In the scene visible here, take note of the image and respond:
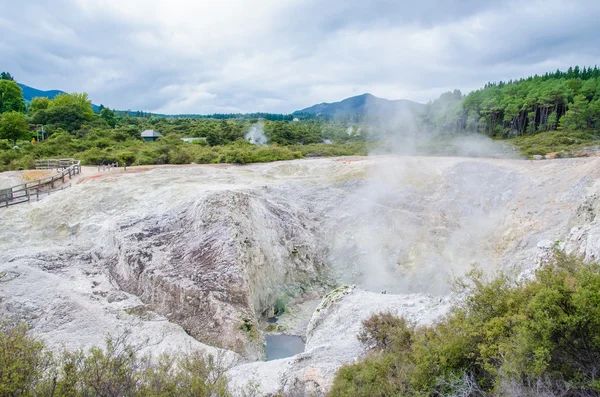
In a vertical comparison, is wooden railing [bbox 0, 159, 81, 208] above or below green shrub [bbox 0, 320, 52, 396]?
above

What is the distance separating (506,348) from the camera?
5977mm

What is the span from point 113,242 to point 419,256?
1223 centimetres

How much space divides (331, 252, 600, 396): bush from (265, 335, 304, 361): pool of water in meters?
4.87

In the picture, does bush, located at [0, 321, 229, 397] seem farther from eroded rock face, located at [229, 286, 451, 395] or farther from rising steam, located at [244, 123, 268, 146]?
rising steam, located at [244, 123, 268, 146]

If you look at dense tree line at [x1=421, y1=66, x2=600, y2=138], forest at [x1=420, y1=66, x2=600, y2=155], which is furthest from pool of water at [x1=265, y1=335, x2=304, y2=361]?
dense tree line at [x1=421, y1=66, x2=600, y2=138]

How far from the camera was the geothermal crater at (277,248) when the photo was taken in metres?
11.5

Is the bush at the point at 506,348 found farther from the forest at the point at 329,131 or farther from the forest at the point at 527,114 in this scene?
the forest at the point at 527,114

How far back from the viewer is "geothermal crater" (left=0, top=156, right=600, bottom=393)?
11477mm

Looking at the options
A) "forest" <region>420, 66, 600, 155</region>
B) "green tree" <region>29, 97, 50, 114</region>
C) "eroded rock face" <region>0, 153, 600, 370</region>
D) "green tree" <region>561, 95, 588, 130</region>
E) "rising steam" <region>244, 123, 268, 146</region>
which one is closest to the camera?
"eroded rock face" <region>0, 153, 600, 370</region>

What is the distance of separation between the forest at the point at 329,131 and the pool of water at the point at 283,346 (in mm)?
16094

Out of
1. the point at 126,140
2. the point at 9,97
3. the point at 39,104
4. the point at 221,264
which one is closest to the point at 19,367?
the point at 221,264

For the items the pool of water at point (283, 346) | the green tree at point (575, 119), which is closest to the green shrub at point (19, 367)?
the pool of water at point (283, 346)

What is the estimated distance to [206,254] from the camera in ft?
45.5

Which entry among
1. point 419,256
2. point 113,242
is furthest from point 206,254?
point 419,256
